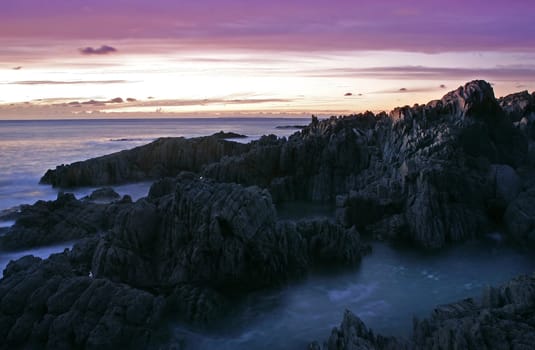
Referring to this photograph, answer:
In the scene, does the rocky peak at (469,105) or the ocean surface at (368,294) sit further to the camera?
the rocky peak at (469,105)

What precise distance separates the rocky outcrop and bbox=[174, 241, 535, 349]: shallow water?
119 inches

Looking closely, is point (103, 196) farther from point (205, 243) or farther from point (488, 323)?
point (488, 323)

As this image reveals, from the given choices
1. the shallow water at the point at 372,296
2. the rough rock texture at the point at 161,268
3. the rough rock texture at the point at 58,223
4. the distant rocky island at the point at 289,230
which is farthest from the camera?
the rough rock texture at the point at 58,223

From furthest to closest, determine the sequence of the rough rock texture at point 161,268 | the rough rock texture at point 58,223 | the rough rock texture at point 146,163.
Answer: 1. the rough rock texture at point 146,163
2. the rough rock texture at point 58,223
3. the rough rock texture at point 161,268

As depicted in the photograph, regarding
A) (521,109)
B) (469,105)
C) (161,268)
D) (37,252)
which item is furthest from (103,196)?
(521,109)

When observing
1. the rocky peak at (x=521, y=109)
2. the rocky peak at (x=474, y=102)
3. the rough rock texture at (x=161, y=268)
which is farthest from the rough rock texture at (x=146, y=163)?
the rough rock texture at (x=161, y=268)

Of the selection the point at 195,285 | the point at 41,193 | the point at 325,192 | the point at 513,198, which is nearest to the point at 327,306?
the point at 195,285

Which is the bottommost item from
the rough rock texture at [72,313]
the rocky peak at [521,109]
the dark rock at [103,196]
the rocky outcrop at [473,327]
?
the dark rock at [103,196]

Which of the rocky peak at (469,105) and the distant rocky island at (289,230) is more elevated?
the rocky peak at (469,105)

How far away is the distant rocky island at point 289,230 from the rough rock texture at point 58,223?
117 mm

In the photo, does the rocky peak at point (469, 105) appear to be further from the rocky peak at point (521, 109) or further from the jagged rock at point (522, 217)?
the jagged rock at point (522, 217)

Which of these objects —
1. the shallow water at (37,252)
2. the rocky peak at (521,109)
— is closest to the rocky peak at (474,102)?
the rocky peak at (521,109)

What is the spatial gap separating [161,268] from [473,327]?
1592 centimetres

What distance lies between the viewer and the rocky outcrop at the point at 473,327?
16281 mm
